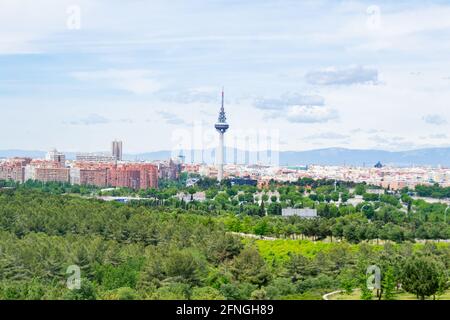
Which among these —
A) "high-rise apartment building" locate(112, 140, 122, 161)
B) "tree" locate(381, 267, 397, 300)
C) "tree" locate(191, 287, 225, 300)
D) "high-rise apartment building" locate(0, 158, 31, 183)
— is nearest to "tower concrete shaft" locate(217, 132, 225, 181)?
"high-rise apartment building" locate(112, 140, 122, 161)

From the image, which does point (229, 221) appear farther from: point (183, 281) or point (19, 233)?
point (183, 281)

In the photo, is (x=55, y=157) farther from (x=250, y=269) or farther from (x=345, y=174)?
(x=250, y=269)

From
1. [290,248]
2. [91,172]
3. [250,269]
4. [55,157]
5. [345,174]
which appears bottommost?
[290,248]

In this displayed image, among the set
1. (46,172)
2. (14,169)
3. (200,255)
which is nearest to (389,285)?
(200,255)

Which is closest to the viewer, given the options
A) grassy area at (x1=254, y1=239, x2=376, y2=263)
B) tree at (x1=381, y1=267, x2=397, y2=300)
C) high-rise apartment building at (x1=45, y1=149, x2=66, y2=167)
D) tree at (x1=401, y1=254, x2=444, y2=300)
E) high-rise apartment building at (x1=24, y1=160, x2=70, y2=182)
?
tree at (x1=381, y1=267, x2=397, y2=300)

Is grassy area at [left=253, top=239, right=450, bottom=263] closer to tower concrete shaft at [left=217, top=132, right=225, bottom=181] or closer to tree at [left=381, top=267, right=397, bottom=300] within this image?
tree at [left=381, top=267, right=397, bottom=300]

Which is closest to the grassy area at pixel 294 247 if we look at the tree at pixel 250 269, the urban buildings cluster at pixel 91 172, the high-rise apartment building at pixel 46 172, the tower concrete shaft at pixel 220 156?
the tree at pixel 250 269

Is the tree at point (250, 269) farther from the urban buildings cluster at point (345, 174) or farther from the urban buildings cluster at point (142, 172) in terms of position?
the urban buildings cluster at point (345, 174)

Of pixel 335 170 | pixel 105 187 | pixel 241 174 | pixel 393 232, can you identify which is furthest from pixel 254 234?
pixel 335 170
